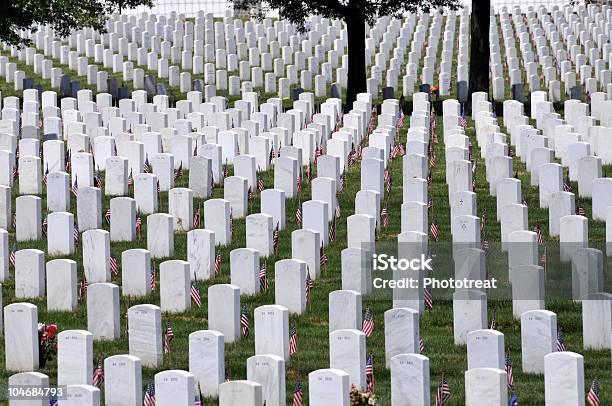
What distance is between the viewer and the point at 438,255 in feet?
57.2

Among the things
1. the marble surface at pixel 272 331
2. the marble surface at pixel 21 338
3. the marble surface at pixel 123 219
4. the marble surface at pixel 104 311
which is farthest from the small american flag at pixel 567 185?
the marble surface at pixel 21 338

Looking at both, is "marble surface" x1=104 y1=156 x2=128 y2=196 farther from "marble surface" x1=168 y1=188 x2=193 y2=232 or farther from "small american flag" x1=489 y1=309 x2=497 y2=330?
"small american flag" x1=489 y1=309 x2=497 y2=330

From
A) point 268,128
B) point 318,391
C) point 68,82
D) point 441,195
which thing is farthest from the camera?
point 68,82

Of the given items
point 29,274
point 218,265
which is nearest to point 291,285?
point 218,265

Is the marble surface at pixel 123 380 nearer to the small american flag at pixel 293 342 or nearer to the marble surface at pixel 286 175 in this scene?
the small american flag at pixel 293 342

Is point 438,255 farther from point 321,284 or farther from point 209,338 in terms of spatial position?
point 209,338

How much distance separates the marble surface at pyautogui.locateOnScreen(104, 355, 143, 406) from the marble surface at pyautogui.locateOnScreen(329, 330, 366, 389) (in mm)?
1654

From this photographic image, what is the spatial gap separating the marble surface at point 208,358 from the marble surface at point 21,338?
176 cm

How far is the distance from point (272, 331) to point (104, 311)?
188cm

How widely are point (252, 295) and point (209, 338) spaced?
3179mm

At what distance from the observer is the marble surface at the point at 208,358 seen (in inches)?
519

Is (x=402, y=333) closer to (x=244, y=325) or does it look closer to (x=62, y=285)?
(x=244, y=325)

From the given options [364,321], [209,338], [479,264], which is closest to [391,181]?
[479,264]

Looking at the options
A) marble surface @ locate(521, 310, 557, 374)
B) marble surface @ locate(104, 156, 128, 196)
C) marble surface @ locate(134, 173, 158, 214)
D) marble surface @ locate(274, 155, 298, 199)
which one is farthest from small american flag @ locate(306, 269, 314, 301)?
marble surface @ locate(104, 156, 128, 196)
